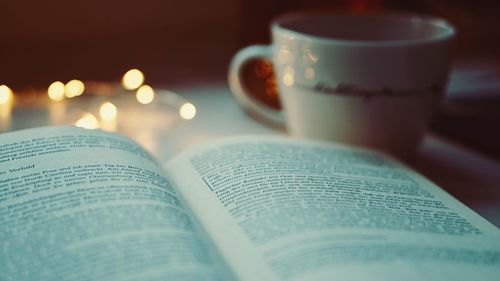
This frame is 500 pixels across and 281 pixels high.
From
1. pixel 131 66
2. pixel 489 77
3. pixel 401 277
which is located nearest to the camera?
pixel 401 277

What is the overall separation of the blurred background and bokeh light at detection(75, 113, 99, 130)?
146mm

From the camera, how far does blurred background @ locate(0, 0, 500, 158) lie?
83 cm

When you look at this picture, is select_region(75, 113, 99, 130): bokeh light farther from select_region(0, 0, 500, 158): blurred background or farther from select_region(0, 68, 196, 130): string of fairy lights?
select_region(0, 0, 500, 158): blurred background

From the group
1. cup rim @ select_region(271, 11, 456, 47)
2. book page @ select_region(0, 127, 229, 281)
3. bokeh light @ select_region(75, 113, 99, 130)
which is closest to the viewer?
book page @ select_region(0, 127, 229, 281)

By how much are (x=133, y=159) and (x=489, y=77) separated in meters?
0.49

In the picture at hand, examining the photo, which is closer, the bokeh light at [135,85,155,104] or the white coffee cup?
the white coffee cup

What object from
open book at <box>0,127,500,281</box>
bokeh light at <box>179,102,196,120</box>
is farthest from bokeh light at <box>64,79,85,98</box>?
open book at <box>0,127,500,281</box>

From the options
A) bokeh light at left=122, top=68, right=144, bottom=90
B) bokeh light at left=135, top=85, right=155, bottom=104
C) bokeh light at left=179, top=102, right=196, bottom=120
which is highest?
bokeh light at left=122, top=68, right=144, bottom=90

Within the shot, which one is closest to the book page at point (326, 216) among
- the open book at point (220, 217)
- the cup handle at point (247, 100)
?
the open book at point (220, 217)

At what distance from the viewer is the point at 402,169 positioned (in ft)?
1.82

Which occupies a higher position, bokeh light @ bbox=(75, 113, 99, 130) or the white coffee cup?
bokeh light @ bbox=(75, 113, 99, 130)

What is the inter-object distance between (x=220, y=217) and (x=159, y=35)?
667mm

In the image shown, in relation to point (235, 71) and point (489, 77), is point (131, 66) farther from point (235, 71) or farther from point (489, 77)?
point (489, 77)

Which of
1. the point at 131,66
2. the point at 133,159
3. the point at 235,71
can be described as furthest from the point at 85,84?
the point at 133,159
